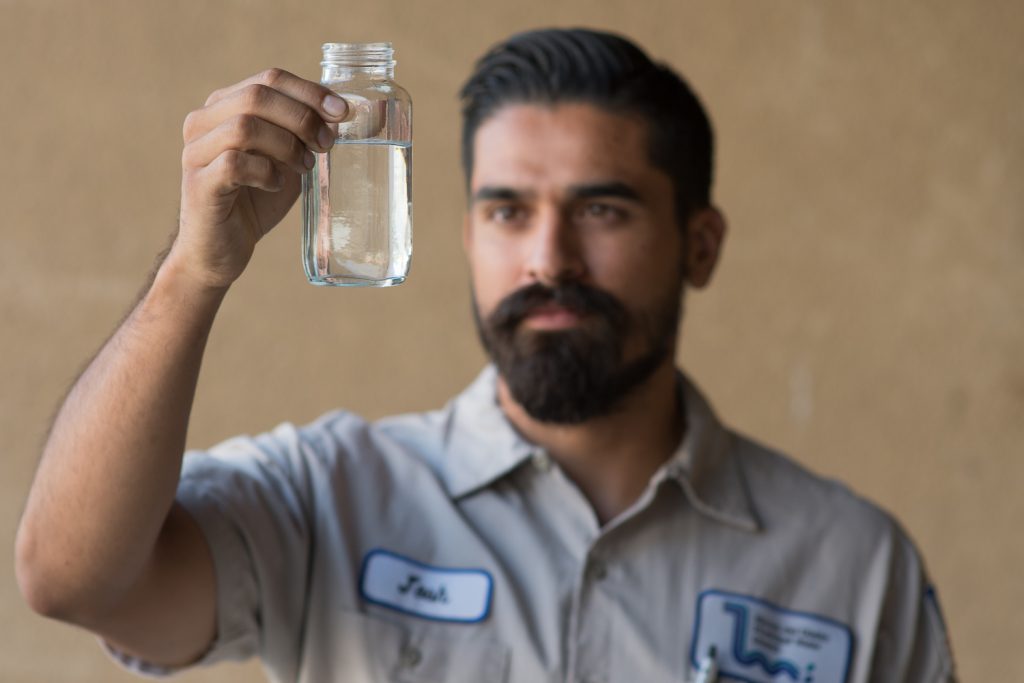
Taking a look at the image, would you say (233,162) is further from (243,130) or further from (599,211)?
(599,211)

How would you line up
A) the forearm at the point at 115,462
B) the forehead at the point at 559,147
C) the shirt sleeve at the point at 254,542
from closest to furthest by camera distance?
the forearm at the point at 115,462 < the shirt sleeve at the point at 254,542 < the forehead at the point at 559,147

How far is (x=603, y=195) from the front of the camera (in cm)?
186

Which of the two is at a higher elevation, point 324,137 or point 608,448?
point 324,137

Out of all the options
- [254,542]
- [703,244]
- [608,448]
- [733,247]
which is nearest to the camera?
[254,542]

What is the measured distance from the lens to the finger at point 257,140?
1.07m

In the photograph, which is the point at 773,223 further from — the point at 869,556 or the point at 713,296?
the point at 869,556

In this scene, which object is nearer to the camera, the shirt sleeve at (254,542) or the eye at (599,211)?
the shirt sleeve at (254,542)

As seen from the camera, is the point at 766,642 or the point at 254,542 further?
the point at 766,642

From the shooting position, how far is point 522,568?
5.86 feet

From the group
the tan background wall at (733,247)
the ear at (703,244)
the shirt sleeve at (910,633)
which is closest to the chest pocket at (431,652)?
the shirt sleeve at (910,633)

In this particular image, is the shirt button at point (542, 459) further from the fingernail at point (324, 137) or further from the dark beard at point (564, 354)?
the fingernail at point (324, 137)

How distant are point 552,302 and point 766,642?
21.2 inches

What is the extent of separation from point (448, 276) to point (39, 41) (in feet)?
3.01

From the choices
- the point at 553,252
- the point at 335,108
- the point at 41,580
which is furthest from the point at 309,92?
the point at 553,252
